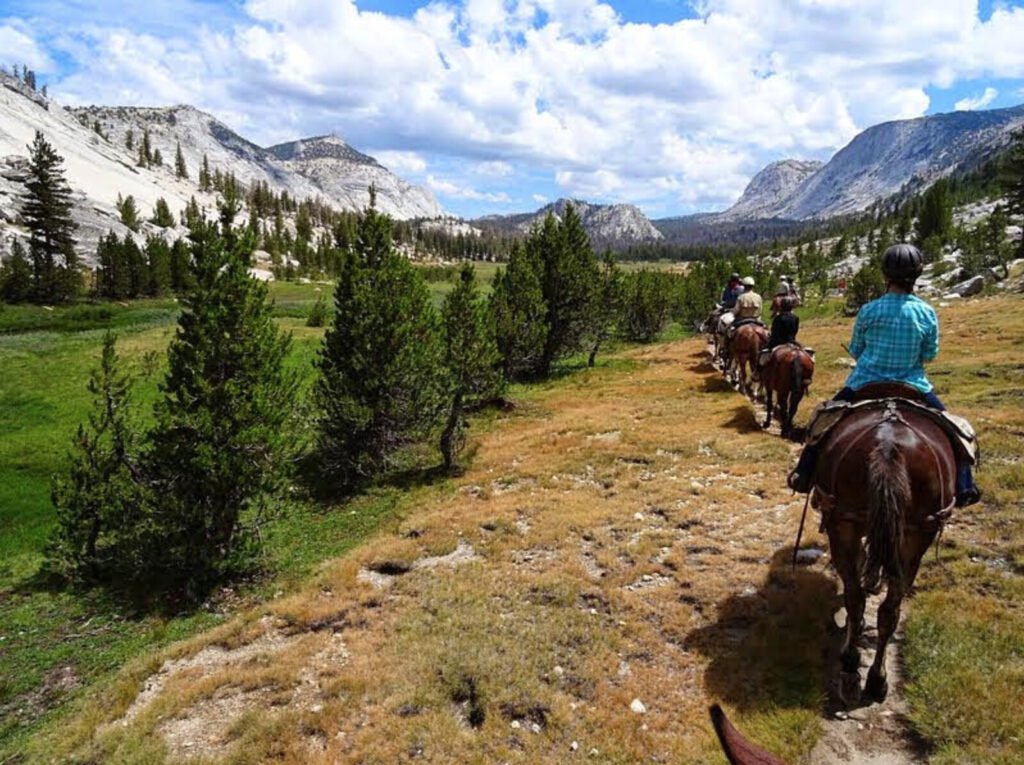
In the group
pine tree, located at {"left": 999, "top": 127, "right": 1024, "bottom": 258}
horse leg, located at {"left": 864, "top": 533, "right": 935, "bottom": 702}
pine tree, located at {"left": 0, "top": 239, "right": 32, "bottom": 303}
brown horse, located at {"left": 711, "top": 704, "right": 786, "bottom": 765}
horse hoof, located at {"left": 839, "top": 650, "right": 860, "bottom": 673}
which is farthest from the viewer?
pine tree, located at {"left": 0, "top": 239, "right": 32, "bottom": 303}

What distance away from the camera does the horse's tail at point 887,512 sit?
683cm

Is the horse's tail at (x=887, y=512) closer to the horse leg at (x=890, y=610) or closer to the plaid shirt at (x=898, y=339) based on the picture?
the horse leg at (x=890, y=610)

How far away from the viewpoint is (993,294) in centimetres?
5388

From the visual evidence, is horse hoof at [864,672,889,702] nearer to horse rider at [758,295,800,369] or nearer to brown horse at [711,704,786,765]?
brown horse at [711,704,786,765]

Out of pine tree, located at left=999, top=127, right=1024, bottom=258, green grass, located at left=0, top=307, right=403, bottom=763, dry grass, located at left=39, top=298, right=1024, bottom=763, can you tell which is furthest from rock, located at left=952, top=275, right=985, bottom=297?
green grass, located at left=0, top=307, right=403, bottom=763

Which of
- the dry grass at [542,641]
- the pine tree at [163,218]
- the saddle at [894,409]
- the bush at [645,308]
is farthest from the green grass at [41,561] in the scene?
the pine tree at [163,218]

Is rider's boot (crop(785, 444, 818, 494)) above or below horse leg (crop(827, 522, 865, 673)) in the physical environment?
above

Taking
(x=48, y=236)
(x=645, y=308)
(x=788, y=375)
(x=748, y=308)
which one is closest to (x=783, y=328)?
Answer: (x=788, y=375)

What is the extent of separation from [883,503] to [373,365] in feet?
64.2

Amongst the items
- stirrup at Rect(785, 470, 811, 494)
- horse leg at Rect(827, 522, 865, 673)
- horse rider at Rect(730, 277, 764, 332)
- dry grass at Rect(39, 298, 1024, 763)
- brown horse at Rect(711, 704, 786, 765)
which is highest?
horse rider at Rect(730, 277, 764, 332)

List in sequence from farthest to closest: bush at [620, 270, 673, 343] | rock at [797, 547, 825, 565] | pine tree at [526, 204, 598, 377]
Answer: bush at [620, 270, 673, 343] < pine tree at [526, 204, 598, 377] < rock at [797, 547, 825, 565]

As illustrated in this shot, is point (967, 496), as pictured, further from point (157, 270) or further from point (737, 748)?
point (157, 270)

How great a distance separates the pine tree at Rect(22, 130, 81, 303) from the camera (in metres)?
72.4

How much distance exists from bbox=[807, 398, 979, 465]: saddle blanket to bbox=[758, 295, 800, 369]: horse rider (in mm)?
11688
